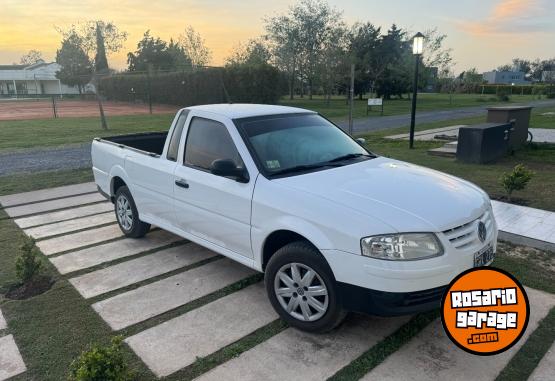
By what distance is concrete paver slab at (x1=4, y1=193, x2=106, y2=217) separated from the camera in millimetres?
6785

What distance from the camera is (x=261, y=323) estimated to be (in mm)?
3486

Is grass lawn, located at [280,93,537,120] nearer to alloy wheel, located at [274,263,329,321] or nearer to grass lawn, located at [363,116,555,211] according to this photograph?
grass lawn, located at [363,116,555,211]

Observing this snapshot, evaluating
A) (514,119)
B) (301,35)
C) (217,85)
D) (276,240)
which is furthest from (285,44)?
(276,240)

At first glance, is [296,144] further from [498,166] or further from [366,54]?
[366,54]

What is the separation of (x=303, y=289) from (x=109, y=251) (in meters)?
2.88

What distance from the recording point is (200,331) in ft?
11.1

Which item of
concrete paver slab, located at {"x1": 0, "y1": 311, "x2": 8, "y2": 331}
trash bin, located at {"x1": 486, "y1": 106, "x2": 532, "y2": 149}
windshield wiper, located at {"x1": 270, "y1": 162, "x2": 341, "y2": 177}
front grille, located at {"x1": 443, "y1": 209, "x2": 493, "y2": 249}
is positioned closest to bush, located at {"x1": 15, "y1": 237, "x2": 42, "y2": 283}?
concrete paver slab, located at {"x1": 0, "y1": 311, "x2": 8, "y2": 331}

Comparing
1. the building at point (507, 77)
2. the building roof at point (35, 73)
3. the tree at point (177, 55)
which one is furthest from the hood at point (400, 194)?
the building at point (507, 77)

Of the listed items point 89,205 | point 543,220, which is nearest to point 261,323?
point 543,220

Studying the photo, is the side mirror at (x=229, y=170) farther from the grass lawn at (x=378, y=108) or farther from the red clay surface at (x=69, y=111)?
the red clay surface at (x=69, y=111)

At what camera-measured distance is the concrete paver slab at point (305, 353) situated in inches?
113

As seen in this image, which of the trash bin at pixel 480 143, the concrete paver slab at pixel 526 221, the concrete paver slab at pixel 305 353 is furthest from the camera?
the trash bin at pixel 480 143

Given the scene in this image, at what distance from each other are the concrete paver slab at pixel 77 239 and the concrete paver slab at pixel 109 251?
215 millimetres

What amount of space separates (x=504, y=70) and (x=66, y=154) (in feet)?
377
